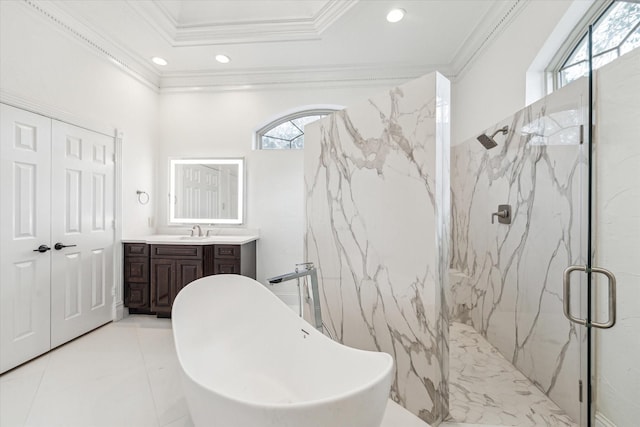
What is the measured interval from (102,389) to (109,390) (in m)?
0.05

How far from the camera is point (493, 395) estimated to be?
1.64 metres

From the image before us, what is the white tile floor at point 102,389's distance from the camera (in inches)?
60.8

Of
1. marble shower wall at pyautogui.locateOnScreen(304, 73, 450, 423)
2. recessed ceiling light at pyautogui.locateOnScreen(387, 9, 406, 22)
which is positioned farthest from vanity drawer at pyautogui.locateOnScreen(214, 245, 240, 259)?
recessed ceiling light at pyautogui.locateOnScreen(387, 9, 406, 22)

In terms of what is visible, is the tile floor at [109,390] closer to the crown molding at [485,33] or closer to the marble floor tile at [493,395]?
the marble floor tile at [493,395]

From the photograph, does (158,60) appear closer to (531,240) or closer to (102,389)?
(102,389)

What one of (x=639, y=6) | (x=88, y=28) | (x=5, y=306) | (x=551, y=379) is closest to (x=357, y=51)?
(x=639, y=6)

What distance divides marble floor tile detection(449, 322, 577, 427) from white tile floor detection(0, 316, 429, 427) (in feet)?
1.07

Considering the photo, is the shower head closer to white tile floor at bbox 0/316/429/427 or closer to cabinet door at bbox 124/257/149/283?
white tile floor at bbox 0/316/429/427

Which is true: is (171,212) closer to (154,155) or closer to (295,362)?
(154,155)

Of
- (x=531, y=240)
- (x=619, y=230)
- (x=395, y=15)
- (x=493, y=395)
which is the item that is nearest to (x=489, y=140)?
(x=531, y=240)

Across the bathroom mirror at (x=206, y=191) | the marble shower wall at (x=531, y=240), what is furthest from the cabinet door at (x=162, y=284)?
the marble shower wall at (x=531, y=240)

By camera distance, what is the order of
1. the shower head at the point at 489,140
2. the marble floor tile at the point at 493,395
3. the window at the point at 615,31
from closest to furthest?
the window at the point at 615,31
the marble floor tile at the point at 493,395
the shower head at the point at 489,140

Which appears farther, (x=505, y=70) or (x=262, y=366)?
(x=505, y=70)

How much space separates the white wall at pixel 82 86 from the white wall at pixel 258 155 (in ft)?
1.48
